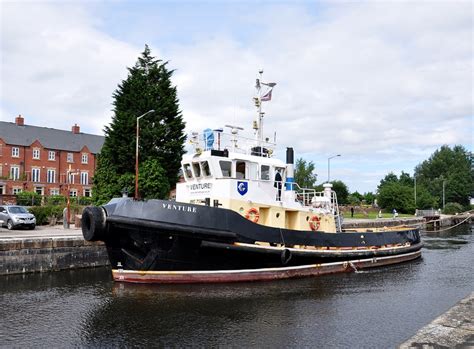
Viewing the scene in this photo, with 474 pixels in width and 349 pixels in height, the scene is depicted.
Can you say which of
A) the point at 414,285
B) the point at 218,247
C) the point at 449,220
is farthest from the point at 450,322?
the point at 449,220

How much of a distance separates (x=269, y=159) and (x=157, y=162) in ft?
57.3

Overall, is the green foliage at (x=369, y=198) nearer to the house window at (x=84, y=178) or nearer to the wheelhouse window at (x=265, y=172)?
the house window at (x=84, y=178)

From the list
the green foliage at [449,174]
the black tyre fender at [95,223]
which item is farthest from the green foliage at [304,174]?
the green foliage at [449,174]

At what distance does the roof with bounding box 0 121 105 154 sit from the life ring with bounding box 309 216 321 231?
4838cm

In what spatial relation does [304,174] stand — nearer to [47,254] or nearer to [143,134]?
[143,134]

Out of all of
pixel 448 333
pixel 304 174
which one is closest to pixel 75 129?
pixel 304 174

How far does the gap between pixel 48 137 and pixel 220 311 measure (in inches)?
2149

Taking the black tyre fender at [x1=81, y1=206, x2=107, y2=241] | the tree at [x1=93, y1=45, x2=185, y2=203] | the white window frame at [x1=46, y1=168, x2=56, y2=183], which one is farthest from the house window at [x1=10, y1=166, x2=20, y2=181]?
the black tyre fender at [x1=81, y1=206, x2=107, y2=241]

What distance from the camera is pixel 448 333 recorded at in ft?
25.4

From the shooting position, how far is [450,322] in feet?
27.7

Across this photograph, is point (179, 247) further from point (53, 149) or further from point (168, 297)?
point (53, 149)

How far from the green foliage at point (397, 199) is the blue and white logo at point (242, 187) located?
5620 centimetres

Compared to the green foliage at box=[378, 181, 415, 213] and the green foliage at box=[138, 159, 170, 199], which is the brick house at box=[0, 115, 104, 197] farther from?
the green foliage at box=[378, 181, 415, 213]

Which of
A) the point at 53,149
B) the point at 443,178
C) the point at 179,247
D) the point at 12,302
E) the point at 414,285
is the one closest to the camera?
the point at 12,302
